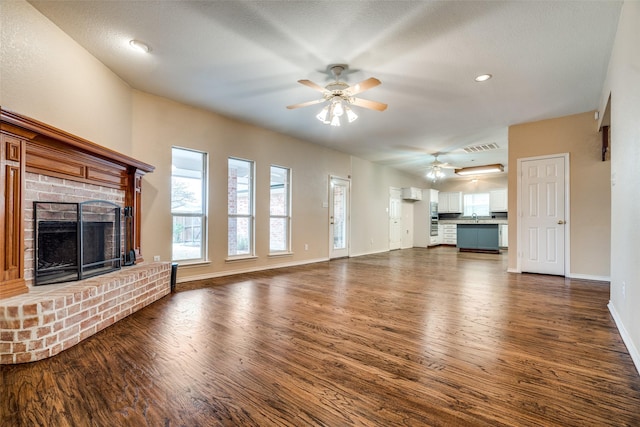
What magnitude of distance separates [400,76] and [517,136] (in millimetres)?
3166

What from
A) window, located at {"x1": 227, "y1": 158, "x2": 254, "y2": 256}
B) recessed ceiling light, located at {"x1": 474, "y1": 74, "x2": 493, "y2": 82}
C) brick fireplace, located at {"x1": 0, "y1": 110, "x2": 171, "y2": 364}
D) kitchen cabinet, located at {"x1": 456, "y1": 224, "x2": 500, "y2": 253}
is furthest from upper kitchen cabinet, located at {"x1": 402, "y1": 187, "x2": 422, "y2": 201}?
brick fireplace, located at {"x1": 0, "y1": 110, "x2": 171, "y2": 364}

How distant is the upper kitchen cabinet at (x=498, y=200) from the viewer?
1061 centimetres

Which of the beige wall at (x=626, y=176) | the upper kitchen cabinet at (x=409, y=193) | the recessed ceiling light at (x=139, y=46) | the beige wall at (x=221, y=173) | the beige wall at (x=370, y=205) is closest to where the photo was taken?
the beige wall at (x=626, y=176)

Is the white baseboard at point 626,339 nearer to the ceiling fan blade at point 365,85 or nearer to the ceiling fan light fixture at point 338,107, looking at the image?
the ceiling fan blade at point 365,85

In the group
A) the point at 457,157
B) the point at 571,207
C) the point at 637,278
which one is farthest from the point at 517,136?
the point at 637,278

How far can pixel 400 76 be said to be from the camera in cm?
360

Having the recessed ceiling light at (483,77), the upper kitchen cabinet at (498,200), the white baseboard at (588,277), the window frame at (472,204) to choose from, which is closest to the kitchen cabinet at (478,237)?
the upper kitchen cabinet at (498,200)

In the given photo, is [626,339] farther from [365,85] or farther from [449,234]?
[449,234]

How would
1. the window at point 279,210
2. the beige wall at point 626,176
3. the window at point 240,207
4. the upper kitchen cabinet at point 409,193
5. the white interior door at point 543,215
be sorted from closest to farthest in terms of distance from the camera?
the beige wall at point 626,176 < the white interior door at point 543,215 < the window at point 240,207 < the window at point 279,210 < the upper kitchen cabinet at point 409,193

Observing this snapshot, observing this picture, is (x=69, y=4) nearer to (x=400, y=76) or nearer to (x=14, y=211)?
(x=14, y=211)

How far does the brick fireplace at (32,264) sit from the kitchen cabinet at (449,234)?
35.6 ft

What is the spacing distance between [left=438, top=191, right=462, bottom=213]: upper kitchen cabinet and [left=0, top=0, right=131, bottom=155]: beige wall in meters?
11.0

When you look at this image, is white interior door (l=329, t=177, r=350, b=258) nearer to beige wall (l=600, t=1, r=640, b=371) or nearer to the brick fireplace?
the brick fireplace

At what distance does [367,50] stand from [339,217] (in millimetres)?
4863
